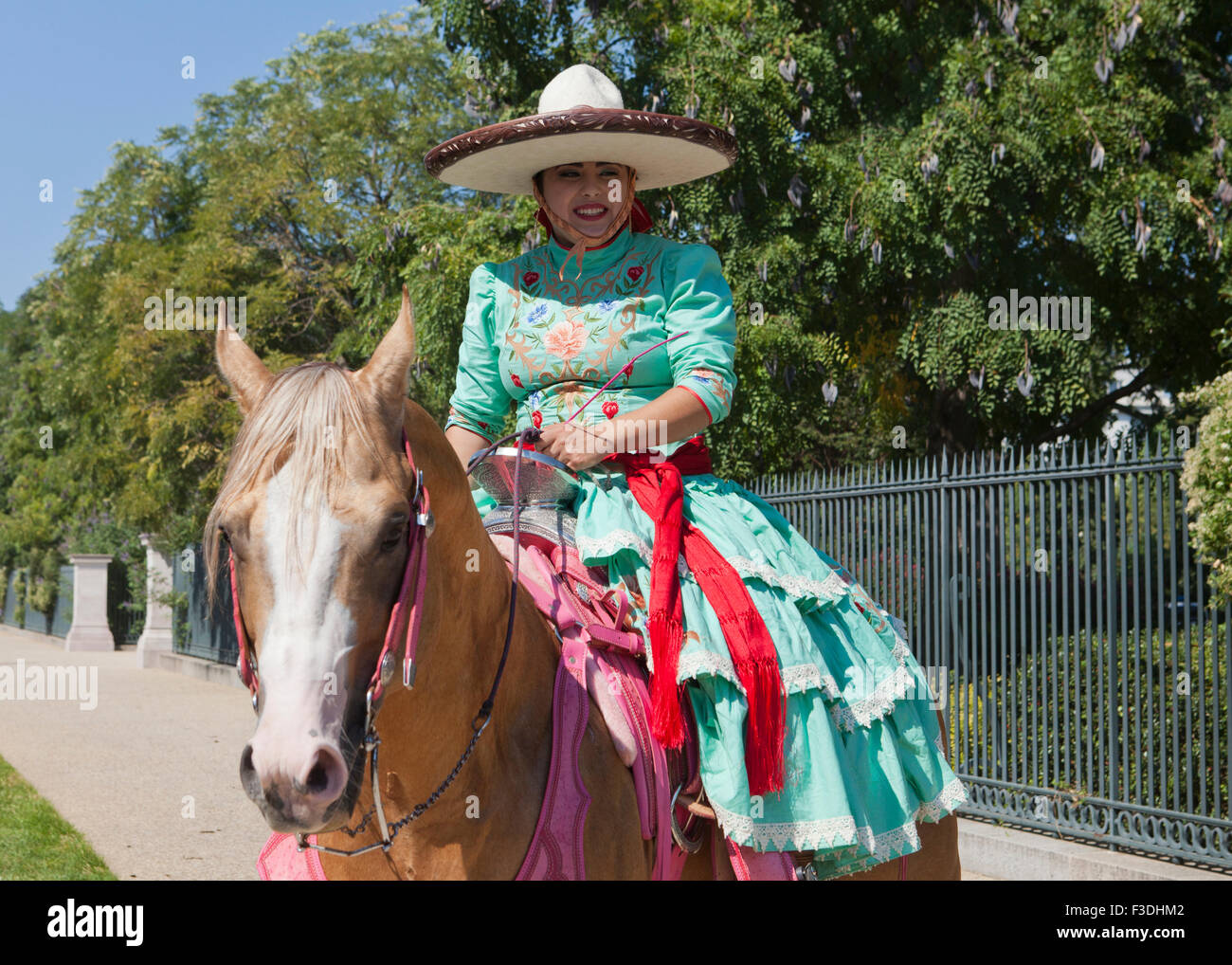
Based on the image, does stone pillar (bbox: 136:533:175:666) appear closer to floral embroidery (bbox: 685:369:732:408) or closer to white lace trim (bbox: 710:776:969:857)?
floral embroidery (bbox: 685:369:732:408)

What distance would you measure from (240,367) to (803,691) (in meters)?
1.62

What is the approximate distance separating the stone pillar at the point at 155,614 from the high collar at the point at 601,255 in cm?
2201

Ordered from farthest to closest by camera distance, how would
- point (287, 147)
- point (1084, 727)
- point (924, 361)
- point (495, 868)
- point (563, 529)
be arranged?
point (287, 147), point (924, 361), point (1084, 727), point (563, 529), point (495, 868)

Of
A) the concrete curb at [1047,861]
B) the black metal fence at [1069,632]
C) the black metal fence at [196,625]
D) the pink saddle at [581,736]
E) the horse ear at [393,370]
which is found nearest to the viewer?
the horse ear at [393,370]

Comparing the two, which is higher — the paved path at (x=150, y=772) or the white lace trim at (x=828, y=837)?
the white lace trim at (x=828, y=837)

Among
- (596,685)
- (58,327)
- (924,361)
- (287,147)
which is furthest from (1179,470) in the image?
(58,327)

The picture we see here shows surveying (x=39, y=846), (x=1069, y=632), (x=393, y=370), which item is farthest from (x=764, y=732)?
(x=39, y=846)

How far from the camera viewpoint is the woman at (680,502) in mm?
2828

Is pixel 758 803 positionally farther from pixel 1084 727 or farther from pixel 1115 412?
pixel 1115 412

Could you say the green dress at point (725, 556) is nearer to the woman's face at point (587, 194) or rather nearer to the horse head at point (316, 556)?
the woman's face at point (587, 194)

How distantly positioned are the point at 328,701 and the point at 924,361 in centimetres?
1065

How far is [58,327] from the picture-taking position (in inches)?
1141

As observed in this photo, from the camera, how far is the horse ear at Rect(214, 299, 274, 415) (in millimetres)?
2150

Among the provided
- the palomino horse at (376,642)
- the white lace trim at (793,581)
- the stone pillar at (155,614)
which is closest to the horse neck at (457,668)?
the palomino horse at (376,642)
